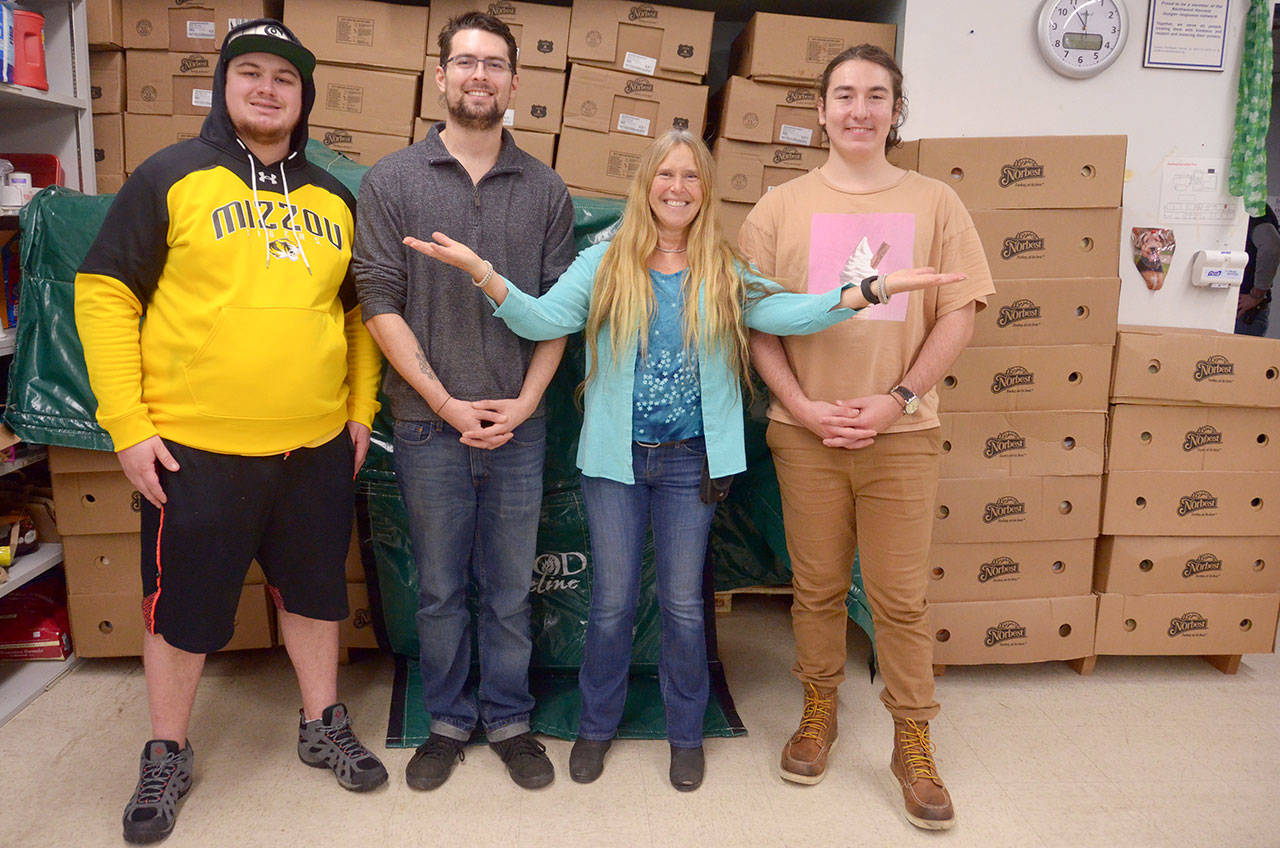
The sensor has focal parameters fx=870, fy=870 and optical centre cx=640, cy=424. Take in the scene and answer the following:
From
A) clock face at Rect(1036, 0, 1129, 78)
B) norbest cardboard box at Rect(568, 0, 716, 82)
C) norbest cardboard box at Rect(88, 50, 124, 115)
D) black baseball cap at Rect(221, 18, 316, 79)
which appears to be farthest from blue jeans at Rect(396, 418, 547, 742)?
clock face at Rect(1036, 0, 1129, 78)

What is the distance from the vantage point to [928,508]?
1.94 m

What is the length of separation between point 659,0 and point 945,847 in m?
2.89

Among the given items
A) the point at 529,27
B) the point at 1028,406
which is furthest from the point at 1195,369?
the point at 529,27

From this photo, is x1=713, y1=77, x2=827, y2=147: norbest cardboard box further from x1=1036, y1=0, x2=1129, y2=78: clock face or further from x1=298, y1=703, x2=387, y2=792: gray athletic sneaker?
x1=298, y1=703, x2=387, y2=792: gray athletic sneaker

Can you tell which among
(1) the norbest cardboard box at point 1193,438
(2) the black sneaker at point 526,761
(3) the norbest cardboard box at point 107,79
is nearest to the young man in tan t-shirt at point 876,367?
(2) the black sneaker at point 526,761

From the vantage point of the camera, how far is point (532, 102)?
10.0 feet

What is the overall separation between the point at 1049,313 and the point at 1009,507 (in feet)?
1.85

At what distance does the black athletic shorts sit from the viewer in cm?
175

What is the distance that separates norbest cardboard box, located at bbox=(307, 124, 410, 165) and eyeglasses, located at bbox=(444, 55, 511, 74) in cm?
137

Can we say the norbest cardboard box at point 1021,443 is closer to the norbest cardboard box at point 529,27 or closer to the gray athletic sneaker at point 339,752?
the gray athletic sneaker at point 339,752

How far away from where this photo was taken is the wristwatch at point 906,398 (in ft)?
6.10

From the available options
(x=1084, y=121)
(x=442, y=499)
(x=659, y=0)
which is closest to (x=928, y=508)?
(x=442, y=499)

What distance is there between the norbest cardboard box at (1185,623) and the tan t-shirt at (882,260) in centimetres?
120

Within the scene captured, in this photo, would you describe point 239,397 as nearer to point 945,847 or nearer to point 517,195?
point 517,195
